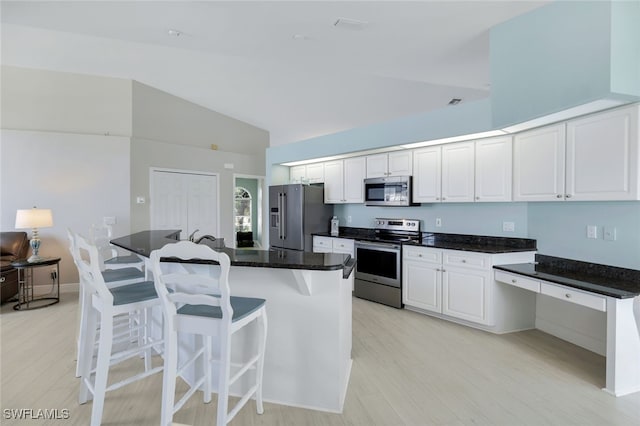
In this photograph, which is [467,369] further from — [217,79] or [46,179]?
[46,179]

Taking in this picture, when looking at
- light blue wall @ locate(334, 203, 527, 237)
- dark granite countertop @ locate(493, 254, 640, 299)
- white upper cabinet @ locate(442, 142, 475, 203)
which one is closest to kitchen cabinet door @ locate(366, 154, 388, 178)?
light blue wall @ locate(334, 203, 527, 237)

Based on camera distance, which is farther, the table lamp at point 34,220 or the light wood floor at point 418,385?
the table lamp at point 34,220

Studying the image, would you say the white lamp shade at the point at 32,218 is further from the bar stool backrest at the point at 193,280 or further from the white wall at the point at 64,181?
the bar stool backrest at the point at 193,280

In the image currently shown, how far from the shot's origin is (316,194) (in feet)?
17.3

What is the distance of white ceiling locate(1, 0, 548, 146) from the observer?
2908 millimetres

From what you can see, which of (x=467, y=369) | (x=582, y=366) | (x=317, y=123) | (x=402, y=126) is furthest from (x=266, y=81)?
(x=582, y=366)

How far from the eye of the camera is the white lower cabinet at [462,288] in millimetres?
3373

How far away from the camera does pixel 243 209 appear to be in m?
10.1

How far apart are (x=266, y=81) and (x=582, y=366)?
5266 millimetres

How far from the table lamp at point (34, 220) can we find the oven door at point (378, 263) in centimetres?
418

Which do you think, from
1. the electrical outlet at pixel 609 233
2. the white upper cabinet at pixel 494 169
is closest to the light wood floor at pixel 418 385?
the electrical outlet at pixel 609 233

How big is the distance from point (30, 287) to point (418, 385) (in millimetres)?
5497

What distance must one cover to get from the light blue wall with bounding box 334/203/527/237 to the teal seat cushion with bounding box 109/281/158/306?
3.47m

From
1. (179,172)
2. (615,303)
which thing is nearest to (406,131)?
(615,303)
